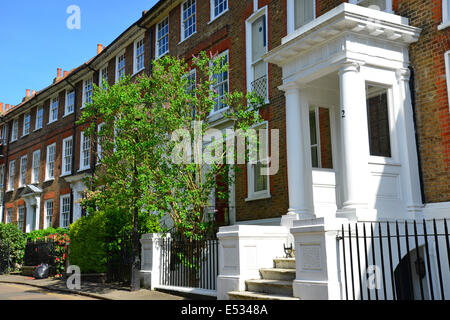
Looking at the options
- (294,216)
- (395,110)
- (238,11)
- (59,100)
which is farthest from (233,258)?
(59,100)

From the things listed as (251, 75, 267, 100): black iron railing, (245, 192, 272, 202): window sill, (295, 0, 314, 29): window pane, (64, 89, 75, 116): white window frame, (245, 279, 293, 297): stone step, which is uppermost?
(64, 89, 75, 116): white window frame

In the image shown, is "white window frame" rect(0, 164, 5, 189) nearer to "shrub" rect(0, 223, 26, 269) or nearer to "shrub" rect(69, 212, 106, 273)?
"shrub" rect(0, 223, 26, 269)

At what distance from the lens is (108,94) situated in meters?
11.8

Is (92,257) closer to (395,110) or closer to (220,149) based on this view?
(220,149)

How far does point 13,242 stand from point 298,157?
633 inches

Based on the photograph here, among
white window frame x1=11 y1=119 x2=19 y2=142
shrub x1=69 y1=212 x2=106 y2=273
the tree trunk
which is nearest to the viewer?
the tree trunk

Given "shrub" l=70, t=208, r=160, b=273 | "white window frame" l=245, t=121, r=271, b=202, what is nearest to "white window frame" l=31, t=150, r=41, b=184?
"shrub" l=70, t=208, r=160, b=273

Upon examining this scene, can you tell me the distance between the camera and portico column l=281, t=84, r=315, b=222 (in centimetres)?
948

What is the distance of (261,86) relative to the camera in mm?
13203

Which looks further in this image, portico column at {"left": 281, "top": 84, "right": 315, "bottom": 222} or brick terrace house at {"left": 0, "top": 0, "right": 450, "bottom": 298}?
portico column at {"left": 281, "top": 84, "right": 315, "bottom": 222}

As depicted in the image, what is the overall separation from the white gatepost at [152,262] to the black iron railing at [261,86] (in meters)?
4.71

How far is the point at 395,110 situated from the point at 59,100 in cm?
2238

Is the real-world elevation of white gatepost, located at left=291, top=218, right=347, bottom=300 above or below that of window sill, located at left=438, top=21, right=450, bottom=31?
below

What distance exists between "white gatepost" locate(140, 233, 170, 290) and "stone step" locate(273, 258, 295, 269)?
3.69 metres
